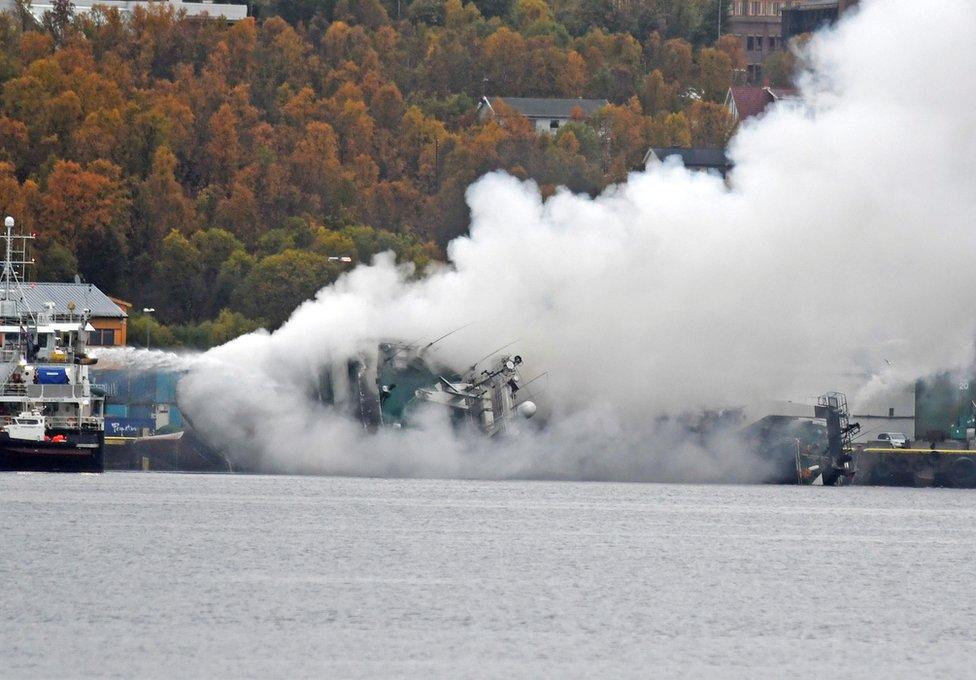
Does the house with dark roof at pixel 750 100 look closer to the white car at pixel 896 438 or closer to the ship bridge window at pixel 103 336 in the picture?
the ship bridge window at pixel 103 336

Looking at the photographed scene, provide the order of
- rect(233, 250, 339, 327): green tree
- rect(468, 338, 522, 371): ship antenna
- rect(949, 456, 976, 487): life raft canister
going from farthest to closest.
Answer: rect(233, 250, 339, 327): green tree, rect(949, 456, 976, 487): life raft canister, rect(468, 338, 522, 371): ship antenna

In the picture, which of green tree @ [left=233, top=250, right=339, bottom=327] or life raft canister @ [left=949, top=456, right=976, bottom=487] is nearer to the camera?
life raft canister @ [left=949, top=456, right=976, bottom=487]

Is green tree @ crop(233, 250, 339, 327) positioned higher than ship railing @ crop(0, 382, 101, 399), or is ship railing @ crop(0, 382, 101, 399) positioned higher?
green tree @ crop(233, 250, 339, 327)

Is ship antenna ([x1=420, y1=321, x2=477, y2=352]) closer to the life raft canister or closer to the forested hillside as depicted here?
the life raft canister

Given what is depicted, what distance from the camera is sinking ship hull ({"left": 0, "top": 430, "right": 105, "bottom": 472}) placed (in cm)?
9088

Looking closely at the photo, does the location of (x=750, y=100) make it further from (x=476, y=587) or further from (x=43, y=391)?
(x=476, y=587)

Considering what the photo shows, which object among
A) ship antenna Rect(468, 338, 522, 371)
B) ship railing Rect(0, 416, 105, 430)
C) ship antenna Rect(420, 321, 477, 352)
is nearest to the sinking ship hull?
ship railing Rect(0, 416, 105, 430)

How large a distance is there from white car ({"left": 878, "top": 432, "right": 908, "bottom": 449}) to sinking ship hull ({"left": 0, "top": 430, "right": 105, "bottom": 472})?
33849 mm

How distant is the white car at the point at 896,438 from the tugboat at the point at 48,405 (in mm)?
33835

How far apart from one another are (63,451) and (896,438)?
3818 cm

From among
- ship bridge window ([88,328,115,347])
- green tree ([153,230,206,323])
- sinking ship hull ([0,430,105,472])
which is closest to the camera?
sinking ship hull ([0,430,105,472])

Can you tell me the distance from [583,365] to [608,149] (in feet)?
359

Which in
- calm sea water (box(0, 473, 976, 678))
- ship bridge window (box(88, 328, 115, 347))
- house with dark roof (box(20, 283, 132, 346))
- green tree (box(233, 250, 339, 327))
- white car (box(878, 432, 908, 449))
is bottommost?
calm sea water (box(0, 473, 976, 678))

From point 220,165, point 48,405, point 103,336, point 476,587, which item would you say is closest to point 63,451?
point 48,405
